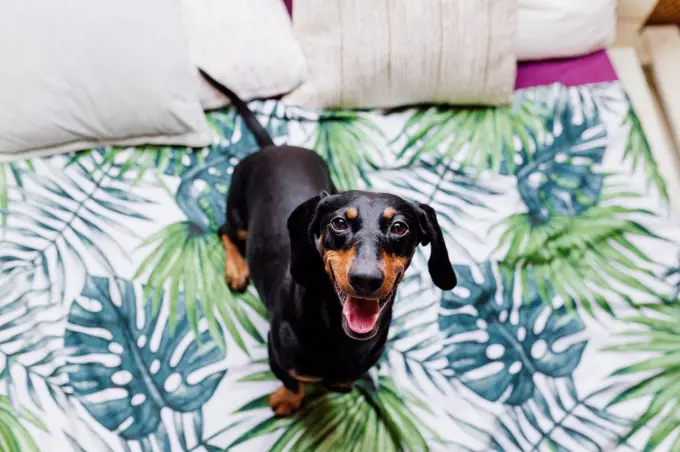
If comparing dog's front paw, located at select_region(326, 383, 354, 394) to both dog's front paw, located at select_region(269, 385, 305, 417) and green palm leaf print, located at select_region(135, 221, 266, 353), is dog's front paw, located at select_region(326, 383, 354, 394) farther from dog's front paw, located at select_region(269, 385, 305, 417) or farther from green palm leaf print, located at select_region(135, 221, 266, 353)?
green palm leaf print, located at select_region(135, 221, 266, 353)

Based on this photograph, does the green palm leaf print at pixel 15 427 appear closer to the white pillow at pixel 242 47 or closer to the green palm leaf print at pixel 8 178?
the green palm leaf print at pixel 8 178

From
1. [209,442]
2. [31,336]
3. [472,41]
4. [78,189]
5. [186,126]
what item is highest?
[472,41]

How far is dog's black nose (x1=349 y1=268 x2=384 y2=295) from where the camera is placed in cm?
91

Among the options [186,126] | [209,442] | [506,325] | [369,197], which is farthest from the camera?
[186,126]

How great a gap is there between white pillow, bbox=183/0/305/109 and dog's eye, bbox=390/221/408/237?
841 millimetres

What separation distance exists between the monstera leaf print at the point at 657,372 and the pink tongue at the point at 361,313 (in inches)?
24.3

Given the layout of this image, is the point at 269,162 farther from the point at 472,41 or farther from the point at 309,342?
the point at 472,41

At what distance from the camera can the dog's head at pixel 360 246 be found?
0.93m

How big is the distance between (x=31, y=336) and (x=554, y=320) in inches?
44.9

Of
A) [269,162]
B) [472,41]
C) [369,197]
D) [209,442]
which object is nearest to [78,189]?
[269,162]

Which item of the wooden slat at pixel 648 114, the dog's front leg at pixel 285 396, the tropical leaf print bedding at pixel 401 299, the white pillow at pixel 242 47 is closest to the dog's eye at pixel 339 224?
the dog's front leg at pixel 285 396

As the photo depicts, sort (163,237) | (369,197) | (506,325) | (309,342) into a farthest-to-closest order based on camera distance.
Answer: (163,237) < (506,325) < (309,342) < (369,197)

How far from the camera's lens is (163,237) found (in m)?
1.50

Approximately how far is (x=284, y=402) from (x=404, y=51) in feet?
3.09
